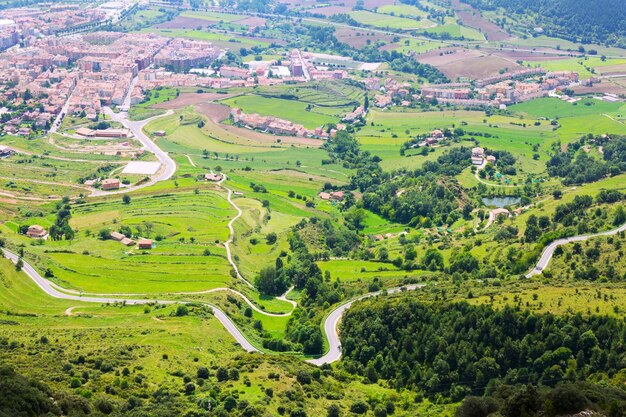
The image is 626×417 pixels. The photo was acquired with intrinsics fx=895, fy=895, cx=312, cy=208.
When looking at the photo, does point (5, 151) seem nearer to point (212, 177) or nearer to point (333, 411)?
point (212, 177)

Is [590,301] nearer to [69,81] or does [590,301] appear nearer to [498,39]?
[69,81]

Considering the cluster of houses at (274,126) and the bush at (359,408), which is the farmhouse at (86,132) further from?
the bush at (359,408)

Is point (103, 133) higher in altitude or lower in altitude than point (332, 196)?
lower

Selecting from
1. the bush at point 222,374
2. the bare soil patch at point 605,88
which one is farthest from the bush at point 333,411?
the bare soil patch at point 605,88

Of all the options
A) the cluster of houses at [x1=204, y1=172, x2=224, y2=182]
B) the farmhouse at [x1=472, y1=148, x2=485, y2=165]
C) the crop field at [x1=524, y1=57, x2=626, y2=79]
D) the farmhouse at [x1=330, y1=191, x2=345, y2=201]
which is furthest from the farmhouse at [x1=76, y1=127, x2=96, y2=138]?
the crop field at [x1=524, y1=57, x2=626, y2=79]

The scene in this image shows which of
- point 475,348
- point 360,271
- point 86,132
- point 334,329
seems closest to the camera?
point 475,348

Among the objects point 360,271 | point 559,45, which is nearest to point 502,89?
point 559,45

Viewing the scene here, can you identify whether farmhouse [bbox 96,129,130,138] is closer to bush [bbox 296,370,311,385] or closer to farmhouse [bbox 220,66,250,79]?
farmhouse [bbox 220,66,250,79]
